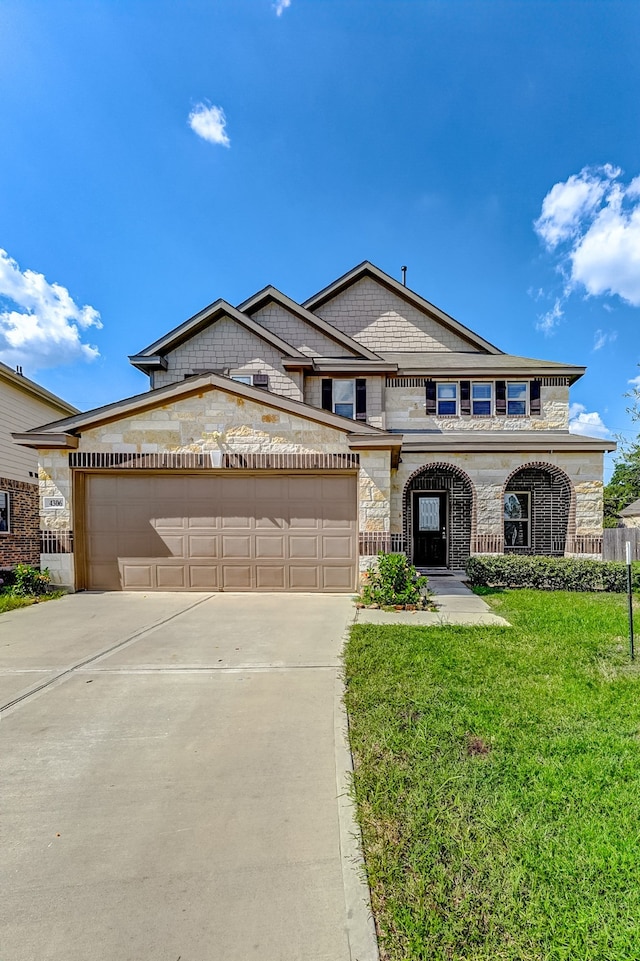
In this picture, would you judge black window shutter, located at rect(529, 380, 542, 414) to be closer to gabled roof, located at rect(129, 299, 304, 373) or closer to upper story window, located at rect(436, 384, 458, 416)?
upper story window, located at rect(436, 384, 458, 416)

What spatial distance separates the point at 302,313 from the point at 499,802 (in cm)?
1372

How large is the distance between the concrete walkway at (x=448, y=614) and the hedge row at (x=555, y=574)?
1.09 m

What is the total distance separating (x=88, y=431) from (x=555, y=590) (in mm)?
10743

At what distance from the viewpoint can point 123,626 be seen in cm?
669

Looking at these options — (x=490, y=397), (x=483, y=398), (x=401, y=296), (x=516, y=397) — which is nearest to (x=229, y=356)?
(x=401, y=296)

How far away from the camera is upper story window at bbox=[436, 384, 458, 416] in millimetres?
14219

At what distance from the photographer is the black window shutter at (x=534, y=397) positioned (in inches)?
549

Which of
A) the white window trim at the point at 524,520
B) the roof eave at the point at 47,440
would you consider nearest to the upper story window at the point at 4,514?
the roof eave at the point at 47,440

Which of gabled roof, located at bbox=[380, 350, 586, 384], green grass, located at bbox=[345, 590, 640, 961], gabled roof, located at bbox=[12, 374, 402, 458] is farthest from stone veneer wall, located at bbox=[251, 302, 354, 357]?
green grass, located at bbox=[345, 590, 640, 961]

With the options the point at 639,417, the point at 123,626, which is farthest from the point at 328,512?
the point at 639,417

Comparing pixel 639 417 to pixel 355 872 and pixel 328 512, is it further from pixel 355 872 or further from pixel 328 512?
pixel 355 872

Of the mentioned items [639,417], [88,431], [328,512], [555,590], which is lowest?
[555,590]

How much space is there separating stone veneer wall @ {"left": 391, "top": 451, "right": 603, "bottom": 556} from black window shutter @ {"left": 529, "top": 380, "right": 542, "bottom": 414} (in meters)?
1.99

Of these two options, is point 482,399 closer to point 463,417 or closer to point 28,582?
point 463,417
